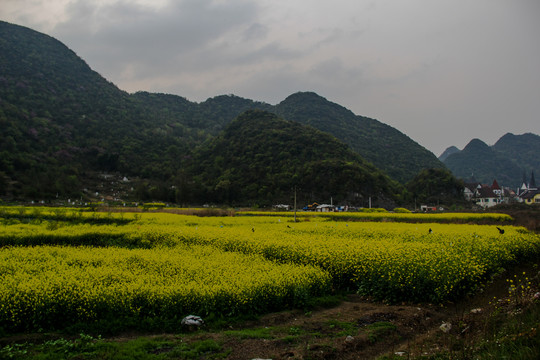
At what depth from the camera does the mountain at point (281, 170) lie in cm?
6112

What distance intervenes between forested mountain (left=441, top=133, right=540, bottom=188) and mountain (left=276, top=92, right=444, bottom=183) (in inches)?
2167

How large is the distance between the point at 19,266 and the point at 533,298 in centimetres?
1381

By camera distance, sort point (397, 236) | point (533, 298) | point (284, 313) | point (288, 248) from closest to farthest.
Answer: point (533, 298) → point (284, 313) → point (288, 248) → point (397, 236)

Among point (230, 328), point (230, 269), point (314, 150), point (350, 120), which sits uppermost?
point (350, 120)

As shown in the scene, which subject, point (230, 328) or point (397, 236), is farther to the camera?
point (397, 236)

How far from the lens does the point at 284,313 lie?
337 inches

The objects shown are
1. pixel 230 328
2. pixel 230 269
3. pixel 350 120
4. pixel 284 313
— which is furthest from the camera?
pixel 350 120

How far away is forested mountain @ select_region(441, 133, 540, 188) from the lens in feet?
484

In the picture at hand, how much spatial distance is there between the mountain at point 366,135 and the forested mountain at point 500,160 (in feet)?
181

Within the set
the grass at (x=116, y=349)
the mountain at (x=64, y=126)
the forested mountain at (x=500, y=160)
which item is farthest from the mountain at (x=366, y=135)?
the grass at (x=116, y=349)

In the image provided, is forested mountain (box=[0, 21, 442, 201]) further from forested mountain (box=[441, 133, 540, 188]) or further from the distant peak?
the distant peak

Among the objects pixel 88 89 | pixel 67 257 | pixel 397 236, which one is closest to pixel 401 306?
pixel 397 236

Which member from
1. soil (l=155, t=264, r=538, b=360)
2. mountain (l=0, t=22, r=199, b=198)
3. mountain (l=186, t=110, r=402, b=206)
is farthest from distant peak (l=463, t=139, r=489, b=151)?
soil (l=155, t=264, r=538, b=360)

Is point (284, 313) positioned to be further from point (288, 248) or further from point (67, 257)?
point (67, 257)
